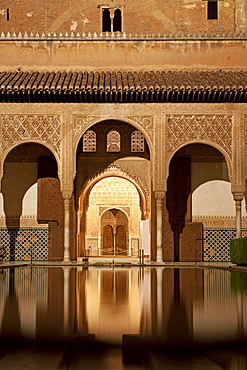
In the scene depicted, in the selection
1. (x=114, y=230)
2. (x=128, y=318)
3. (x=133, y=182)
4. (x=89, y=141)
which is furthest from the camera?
(x=114, y=230)

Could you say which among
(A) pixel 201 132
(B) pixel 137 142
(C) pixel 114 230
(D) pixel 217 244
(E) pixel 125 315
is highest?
(B) pixel 137 142

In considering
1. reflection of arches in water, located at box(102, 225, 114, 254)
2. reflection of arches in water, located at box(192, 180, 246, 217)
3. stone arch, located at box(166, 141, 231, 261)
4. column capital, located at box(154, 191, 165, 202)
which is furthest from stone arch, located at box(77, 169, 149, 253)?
reflection of arches in water, located at box(102, 225, 114, 254)

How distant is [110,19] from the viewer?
18547 millimetres

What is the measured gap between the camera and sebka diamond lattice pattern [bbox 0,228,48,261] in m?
16.1

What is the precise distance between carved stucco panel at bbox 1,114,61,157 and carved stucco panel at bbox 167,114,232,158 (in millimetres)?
2761

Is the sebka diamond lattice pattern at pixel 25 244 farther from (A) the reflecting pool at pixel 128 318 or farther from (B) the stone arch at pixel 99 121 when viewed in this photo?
(A) the reflecting pool at pixel 128 318

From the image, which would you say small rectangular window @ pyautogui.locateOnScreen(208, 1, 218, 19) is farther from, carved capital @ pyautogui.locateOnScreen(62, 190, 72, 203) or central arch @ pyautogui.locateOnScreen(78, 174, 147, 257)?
central arch @ pyautogui.locateOnScreen(78, 174, 147, 257)

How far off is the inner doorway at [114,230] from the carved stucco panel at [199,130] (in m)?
12.4

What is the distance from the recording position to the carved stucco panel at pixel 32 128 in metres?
14.6

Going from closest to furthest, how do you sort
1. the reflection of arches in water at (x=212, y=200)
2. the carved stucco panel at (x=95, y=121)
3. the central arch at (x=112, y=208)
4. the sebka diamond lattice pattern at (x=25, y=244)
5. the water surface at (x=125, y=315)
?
1. the water surface at (x=125, y=315)
2. the carved stucco panel at (x=95, y=121)
3. the sebka diamond lattice pattern at (x=25, y=244)
4. the reflection of arches in water at (x=212, y=200)
5. the central arch at (x=112, y=208)

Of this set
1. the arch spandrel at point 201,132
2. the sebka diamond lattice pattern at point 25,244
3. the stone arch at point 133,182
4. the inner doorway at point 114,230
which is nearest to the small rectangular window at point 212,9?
the arch spandrel at point 201,132

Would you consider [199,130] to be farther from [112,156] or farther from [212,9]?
[212,9]

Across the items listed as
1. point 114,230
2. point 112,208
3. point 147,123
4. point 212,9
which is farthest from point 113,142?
point 114,230

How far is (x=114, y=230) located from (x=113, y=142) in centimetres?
1050
